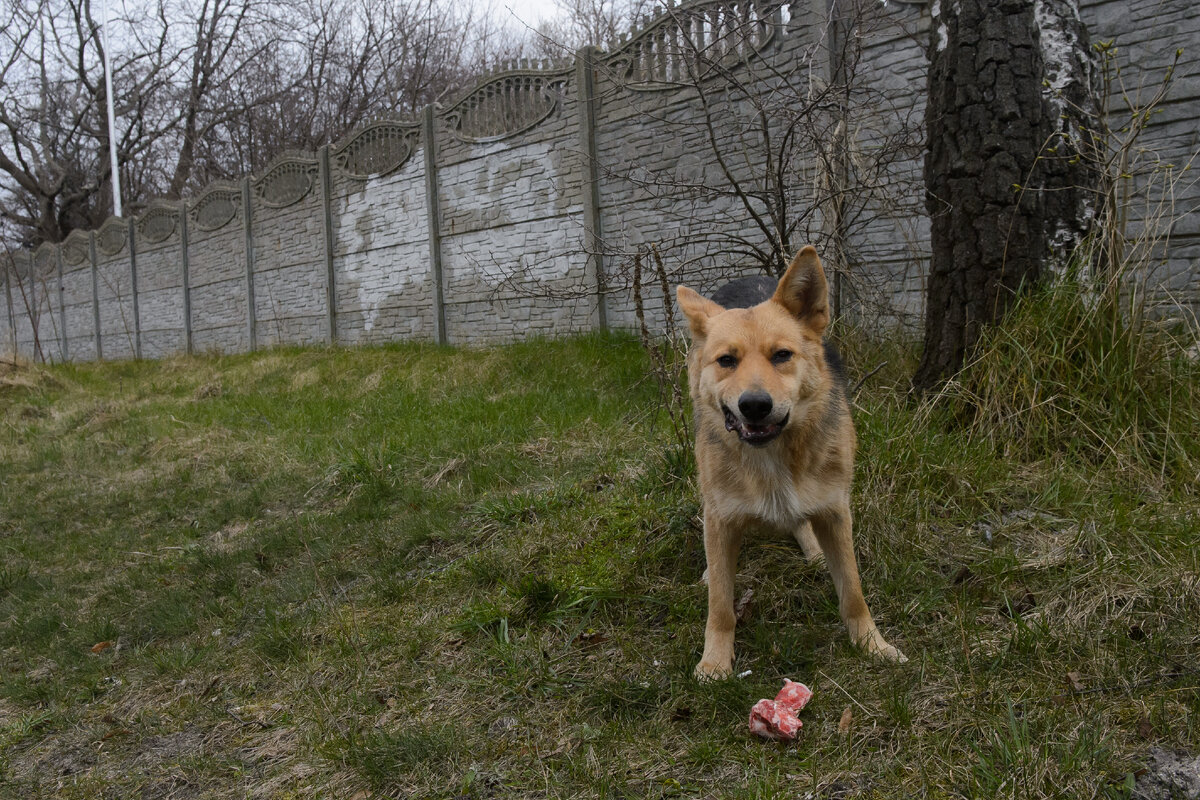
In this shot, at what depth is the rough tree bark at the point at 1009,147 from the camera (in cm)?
394

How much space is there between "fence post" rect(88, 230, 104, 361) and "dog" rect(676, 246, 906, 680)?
72.2ft

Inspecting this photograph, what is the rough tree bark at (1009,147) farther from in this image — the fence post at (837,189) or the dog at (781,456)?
the dog at (781,456)

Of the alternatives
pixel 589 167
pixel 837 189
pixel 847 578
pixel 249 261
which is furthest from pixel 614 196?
pixel 249 261

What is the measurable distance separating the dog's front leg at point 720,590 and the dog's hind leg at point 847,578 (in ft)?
1.01

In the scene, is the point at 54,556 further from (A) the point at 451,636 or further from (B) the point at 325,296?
(B) the point at 325,296

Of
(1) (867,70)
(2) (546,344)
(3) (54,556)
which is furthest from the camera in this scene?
(2) (546,344)

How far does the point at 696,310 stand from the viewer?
305 centimetres

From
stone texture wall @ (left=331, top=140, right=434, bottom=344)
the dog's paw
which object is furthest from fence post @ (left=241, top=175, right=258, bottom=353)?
the dog's paw

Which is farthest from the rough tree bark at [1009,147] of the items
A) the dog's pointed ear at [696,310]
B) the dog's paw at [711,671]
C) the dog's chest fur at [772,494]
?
the dog's paw at [711,671]

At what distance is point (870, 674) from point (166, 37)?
92.0 ft

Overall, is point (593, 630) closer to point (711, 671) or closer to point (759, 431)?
point (711, 671)

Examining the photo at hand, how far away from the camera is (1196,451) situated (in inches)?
135

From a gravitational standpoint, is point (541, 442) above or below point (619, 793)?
above

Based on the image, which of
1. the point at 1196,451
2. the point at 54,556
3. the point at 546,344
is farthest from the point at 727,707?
the point at 546,344
